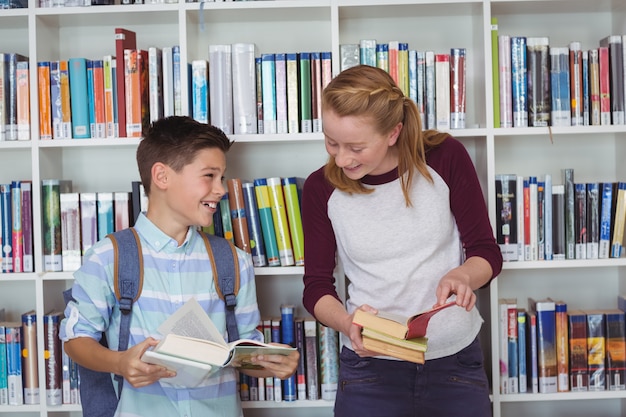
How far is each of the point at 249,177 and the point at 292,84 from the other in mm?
450

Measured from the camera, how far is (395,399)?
1925 mm

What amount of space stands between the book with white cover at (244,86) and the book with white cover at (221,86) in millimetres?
24

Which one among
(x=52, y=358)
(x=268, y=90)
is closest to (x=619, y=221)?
(x=268, y=90)

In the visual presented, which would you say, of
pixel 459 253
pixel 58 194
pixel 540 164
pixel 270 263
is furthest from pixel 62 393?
pixel 540 164

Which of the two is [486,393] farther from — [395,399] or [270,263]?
[270,263]

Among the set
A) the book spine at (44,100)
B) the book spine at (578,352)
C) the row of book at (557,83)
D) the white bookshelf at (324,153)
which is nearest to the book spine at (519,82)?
the row of book at (557,83)

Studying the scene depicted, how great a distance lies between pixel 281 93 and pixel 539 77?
2.82 ft

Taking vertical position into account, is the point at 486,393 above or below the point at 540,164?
below

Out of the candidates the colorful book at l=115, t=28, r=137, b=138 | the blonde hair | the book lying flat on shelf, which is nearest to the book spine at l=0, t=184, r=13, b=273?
the colorful book at l=115, t=28, r=137, b=138

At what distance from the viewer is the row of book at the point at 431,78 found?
247 centimetres

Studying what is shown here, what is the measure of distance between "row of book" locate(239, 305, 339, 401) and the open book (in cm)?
67

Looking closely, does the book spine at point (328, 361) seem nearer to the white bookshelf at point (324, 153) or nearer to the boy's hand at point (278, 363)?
the white bookshelf at point (324, 153)

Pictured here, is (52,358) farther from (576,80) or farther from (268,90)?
(576,80)

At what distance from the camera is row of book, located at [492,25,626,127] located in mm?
2473
